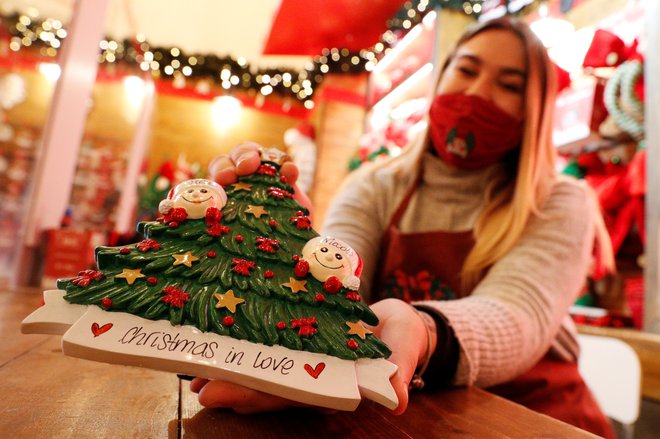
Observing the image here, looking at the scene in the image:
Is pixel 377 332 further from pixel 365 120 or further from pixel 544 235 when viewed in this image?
pixel 365 120

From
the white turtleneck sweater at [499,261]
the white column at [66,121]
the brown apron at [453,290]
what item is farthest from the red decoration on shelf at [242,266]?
the white column at [66,121]

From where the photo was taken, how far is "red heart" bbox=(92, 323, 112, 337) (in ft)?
1.27

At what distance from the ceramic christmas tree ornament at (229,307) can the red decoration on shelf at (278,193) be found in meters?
0.03

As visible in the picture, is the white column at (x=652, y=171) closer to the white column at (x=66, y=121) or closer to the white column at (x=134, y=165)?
the white column at (x=66, y=121)

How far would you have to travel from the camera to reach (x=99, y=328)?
394 mm

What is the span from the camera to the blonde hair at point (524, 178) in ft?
3.24

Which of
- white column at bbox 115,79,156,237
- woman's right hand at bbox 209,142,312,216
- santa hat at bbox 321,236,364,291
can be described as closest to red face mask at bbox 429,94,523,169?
woman's right hand at bbox 209,142,312,216

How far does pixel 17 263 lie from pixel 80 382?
6.34 feet

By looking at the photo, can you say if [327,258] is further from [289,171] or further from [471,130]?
[471,130]

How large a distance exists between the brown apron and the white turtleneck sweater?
0.18 ft

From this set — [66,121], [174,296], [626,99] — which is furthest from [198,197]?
[66,121]

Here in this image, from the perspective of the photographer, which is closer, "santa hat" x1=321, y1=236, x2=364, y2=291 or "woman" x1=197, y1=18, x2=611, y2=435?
"santa hat" x1=321, y1=236, x2=364, y2=291

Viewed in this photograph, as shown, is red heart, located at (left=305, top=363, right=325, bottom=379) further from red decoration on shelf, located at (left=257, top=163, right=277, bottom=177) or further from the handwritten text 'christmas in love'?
red decoration on shelf, located at (left=257, top=163, right=277, bottom=177)

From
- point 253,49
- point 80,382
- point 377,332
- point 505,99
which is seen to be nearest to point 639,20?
point 505,99
